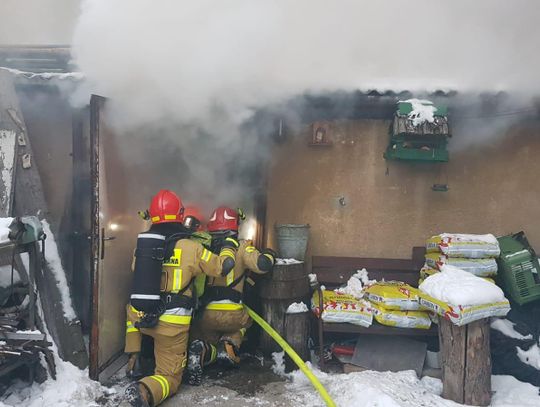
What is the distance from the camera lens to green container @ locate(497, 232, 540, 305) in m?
4.95

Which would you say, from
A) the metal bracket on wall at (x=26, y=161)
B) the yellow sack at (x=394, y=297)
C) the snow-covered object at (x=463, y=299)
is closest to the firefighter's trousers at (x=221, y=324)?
the yellow sack at (x=394, y=297)

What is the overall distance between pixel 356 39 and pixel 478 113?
8.01 ft

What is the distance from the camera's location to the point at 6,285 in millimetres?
4441

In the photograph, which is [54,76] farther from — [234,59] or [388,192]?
[388,192]

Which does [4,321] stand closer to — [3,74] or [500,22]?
[3,74]

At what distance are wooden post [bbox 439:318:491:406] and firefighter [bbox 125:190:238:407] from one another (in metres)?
2.38

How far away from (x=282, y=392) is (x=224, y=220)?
6.89ft

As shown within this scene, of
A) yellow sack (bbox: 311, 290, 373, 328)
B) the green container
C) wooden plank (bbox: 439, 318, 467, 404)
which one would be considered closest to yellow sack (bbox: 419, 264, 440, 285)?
the green container

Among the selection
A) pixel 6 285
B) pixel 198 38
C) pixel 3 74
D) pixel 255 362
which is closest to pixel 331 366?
pixel 255 362

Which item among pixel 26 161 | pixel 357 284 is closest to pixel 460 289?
pixel 357 284

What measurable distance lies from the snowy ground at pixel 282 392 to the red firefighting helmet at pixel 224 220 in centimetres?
172

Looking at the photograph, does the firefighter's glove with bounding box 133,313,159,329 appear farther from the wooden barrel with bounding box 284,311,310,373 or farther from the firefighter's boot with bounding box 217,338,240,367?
the wooden barrel with bounding box 284,311,310,373

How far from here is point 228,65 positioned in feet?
18.4

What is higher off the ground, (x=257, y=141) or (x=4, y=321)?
(x=257, y=141)
